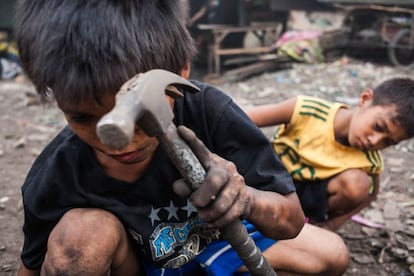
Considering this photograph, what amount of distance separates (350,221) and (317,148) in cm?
65

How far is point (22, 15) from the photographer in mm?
1502

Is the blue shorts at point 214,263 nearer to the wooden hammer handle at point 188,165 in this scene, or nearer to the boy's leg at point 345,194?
the wooden hammer handle at point 188,165

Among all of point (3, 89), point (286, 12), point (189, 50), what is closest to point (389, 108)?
point (189, 50)

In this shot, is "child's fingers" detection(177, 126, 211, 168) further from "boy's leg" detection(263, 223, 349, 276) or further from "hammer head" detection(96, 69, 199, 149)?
"boy's leg" detection(263, 223, 349, 276)

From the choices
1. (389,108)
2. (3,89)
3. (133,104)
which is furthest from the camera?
(3,89)

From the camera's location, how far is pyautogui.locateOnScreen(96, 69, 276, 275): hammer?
0.95m

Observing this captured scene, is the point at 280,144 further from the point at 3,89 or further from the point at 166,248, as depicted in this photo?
the point at 3,89

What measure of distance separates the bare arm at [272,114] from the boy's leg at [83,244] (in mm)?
1312

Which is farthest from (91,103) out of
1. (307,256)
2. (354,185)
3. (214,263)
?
(354,185)

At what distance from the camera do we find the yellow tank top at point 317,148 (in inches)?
110

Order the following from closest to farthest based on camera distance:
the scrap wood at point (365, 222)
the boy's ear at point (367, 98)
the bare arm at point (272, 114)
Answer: the bare arm at point (272, 114), the boy's ear at point (367, 98), the scrap wood at point (365, 222)

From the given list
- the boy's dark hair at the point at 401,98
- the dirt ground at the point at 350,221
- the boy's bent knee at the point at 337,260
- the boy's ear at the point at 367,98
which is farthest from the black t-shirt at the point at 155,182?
the boy's ear at the point at 367,98

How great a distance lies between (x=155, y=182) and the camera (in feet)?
5.88

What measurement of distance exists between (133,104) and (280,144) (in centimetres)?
206
